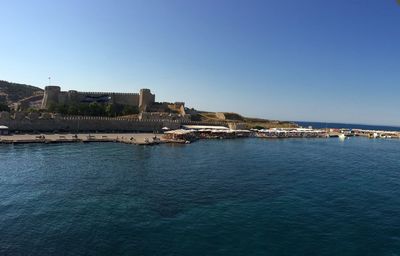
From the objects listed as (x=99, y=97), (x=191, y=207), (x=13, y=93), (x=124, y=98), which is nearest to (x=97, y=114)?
(x=99, y=97)

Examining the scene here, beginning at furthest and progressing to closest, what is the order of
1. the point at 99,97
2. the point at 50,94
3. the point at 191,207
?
the point at 99,97 → the point at 50,94 → the point at 191,207

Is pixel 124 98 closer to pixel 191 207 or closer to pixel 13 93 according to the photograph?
pixel 13 93

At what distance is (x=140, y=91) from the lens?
90.9 metres

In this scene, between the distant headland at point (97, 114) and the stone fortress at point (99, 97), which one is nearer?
the distant headland at point (97, 114)

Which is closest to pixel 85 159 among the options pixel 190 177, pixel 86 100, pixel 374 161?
pixel 190 177

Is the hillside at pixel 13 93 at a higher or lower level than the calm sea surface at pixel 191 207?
higher

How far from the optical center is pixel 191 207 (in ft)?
67.0

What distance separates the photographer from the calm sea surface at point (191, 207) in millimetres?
15430

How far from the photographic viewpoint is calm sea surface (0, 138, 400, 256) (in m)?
15.4

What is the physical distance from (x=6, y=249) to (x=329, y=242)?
1476 cm

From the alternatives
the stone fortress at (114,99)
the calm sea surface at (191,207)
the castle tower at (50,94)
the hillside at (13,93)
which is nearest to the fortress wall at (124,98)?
the stone fortress at (114,99)

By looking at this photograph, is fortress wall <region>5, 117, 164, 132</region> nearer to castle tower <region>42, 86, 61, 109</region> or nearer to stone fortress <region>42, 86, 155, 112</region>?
stone fortress <region>42, 86, 155, 112</region>

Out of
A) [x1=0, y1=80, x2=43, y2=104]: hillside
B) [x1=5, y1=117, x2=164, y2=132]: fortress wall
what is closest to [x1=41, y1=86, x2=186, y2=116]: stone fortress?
[x1=5, y1=117, x2=164, y2=132]: fortress wall

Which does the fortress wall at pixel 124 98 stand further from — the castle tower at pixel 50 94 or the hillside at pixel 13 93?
the hillside at pixel 13 93
